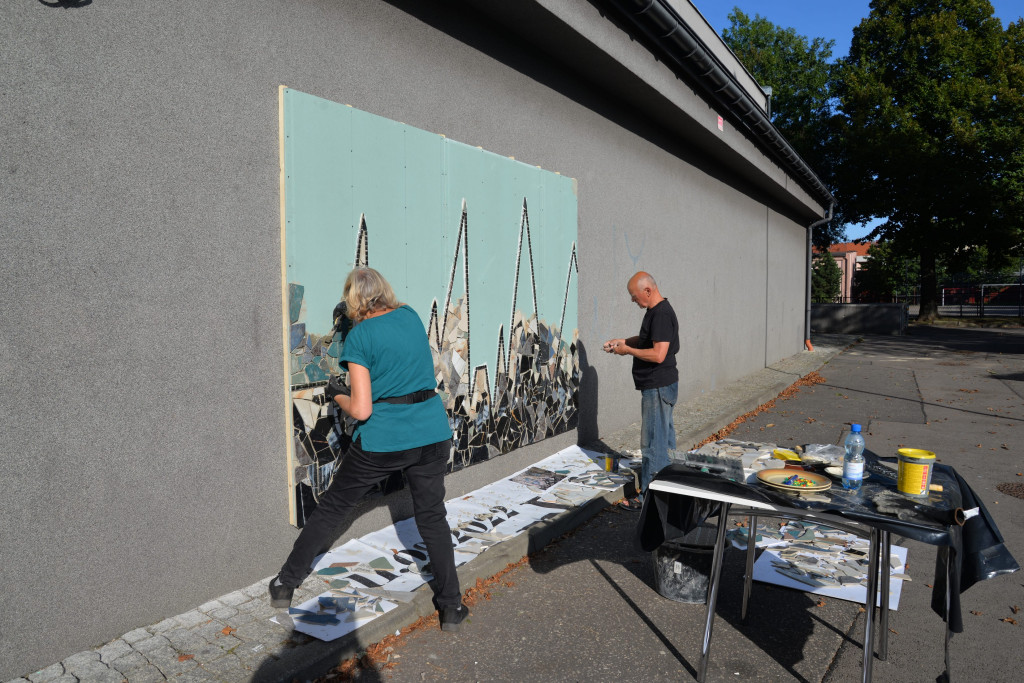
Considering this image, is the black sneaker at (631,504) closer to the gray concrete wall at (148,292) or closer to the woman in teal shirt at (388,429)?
the gray concrete wall at (148,292)

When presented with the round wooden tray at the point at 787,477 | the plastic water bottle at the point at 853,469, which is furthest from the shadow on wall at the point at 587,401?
the plastic water bottle at the point at 853,469

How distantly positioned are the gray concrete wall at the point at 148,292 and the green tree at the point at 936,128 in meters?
30.8

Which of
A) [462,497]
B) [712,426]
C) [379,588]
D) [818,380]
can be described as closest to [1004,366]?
[818,380]

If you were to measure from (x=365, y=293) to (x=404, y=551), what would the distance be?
194 cm

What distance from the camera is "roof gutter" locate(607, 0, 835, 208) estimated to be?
22.0 ft

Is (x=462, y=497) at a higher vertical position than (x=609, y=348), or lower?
lower

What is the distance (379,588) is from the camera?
3.91 metres

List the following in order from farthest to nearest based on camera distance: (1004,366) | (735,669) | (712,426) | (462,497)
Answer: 1. (1004,366)
2. (712,426)
3. (462,497)
4. (735,669)

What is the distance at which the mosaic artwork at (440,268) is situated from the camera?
4.11 metres

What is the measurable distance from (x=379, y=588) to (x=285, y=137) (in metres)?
2.68

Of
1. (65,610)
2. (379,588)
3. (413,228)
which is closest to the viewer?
(65,610)

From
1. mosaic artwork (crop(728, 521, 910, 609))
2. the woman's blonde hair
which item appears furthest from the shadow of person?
the woman's blonde hair

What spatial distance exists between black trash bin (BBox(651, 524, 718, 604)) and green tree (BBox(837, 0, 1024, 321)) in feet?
101

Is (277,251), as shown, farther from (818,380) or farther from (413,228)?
(818,380)
